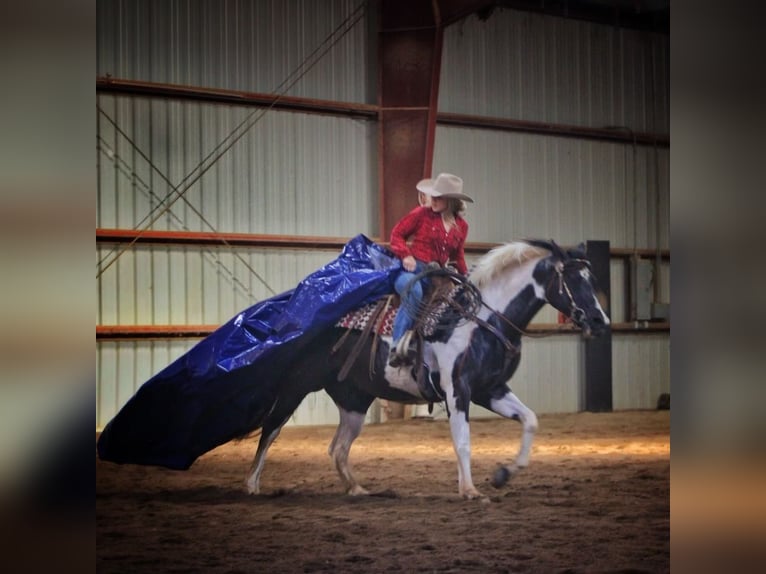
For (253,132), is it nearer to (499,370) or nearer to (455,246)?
(455,246)

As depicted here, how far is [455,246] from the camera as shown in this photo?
222 inches

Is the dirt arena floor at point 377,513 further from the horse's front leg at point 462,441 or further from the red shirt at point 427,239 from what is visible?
the red shirt at point 427,239

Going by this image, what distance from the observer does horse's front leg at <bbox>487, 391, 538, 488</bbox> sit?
18.7 ft

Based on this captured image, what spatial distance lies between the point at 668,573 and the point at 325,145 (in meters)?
3.07

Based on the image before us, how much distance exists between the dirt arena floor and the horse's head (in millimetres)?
601

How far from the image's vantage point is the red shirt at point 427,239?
5594mm

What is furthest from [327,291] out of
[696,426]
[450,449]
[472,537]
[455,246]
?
[696,426]

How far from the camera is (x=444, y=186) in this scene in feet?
18.6

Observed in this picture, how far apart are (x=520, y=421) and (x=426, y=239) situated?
1128mm

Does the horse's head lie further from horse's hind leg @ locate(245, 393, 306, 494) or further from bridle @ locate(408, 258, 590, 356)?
horse's hind leg @ locate(245, 393, 306, 494)

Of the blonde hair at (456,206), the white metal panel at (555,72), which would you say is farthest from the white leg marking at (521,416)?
the white metal panel at (555,72)

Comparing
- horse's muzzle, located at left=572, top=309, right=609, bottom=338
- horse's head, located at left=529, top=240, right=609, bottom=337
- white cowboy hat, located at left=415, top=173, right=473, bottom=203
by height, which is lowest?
horse's muzzle, located at left=572, top=309, right=609, bottom=338

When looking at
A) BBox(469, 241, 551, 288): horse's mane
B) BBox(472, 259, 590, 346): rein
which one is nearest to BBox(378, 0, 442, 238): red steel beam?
BBox(469, 241, 551, 288): horse's mane

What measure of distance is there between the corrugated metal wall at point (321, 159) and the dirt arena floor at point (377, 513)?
321 mm
